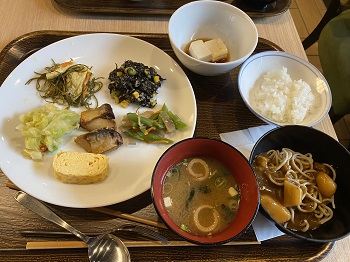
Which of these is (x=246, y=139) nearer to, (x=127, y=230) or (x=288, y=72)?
(x=288, y=72)

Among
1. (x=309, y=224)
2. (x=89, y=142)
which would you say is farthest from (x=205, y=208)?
(x=89, y=142)

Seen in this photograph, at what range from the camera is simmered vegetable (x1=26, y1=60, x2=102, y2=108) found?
1.72 metres

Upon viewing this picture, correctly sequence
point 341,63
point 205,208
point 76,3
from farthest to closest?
point 341,63
point 76,3
point 205,208

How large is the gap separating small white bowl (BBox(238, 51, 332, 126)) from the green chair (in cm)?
71

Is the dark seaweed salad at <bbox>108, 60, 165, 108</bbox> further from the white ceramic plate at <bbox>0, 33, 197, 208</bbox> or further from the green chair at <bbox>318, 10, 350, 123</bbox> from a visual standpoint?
the green chair at <bbox>318, 10, 350, 123</bbox>

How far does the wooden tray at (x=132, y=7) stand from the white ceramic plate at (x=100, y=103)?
322 mm

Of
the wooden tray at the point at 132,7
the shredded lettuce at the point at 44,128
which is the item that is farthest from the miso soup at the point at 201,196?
the wooden tray at the point at 132,7

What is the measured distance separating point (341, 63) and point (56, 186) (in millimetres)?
2168

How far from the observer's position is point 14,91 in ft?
5.40

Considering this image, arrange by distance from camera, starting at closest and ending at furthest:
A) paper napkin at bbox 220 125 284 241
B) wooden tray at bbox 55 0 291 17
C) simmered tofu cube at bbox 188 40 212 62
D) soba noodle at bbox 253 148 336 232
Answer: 1. soba noodle at bbox 253 148 336 232
2. paper napkin at bbox 220 125 284 241
3. simmered tofu cube at bbox 188 40 212 62
4. wooden tray at bbox 55 0 291 17

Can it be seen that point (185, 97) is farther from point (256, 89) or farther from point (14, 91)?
point (14, 91)

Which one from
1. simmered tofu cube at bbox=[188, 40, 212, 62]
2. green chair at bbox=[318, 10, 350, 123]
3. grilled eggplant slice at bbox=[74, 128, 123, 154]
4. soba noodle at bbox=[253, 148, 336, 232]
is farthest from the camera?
green chair at bbox=[318, 10, 350, 123]

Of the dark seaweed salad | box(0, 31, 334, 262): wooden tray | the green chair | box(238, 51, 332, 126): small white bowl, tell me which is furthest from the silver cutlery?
the green chair

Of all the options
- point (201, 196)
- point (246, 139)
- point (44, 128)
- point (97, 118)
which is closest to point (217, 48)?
point (246, 139)
